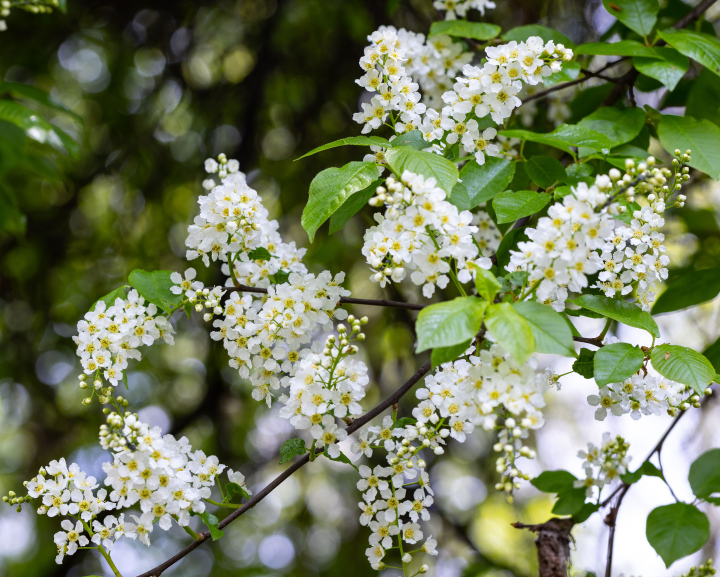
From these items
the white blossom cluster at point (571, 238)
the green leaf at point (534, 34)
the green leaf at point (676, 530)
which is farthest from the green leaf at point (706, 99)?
the green leaf at point (676, 530)

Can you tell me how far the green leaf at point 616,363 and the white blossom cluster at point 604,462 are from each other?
378 mm

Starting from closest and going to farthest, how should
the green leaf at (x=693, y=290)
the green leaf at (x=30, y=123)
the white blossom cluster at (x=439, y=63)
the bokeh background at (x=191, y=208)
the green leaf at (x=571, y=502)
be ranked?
the green leaf at (x=571, y=502), the green leaf at (x=693, y=290), the green leaf at (x=30, y=123), the white blossom cluster at (x=439, y=63), the bokeh background at (x=191, y=208)

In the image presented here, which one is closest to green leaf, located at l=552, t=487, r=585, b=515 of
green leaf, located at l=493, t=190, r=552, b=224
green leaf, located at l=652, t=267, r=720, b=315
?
green leaf, located at l=652, t=267, r=720, b=315

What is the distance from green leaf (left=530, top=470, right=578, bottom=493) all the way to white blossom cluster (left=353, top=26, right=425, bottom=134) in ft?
4.08

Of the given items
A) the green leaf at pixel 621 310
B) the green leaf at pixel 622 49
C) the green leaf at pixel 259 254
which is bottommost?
the green leaf at pixel 259 254

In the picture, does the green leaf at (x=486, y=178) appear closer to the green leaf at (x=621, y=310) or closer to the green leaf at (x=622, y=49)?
the green leaf at (x=621, y=310)

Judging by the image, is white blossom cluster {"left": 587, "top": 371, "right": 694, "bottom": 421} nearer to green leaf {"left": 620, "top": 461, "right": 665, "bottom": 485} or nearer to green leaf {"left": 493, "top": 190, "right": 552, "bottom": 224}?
green leaf {"left": 493, "top": 190, "right": 552, "bottom": 224}

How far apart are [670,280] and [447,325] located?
6.73 ft

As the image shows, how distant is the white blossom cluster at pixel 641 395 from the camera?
1.51 meters

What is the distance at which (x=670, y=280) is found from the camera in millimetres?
2809

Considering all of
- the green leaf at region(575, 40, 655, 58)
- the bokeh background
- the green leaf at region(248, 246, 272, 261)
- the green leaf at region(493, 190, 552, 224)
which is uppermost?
the green leaf at region(575, 40, 655, 58)

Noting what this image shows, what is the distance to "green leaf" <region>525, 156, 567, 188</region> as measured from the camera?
71.6 inches

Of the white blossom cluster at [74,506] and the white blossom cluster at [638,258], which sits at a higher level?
the white blossom cluster at [638,258]

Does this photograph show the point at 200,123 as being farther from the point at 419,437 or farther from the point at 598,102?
the point at 419,437
